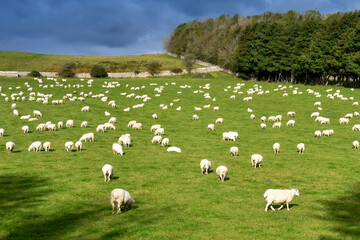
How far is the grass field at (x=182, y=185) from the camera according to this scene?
14.3 metres

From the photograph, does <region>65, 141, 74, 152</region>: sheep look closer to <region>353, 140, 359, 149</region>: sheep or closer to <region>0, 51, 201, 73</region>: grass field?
<region>353, 140, 359, 149</region>: sheep

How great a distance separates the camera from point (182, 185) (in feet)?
69.4

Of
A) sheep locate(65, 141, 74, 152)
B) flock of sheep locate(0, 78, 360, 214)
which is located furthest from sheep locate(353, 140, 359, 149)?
sheep locate(65, 141, 74, 152)

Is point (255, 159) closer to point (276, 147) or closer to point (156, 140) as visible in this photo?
point (276, 147)

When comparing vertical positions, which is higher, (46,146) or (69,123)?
(69,123)

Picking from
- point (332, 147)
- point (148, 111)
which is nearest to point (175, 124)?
point (148, 111)

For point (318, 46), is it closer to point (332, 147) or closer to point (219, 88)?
point (219, 88)

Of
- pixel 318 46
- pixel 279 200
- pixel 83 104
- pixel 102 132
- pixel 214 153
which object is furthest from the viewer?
pixel 318 46

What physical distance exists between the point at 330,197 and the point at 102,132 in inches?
1084

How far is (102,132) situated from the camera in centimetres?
3975

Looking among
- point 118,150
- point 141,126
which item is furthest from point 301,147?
point 141,126

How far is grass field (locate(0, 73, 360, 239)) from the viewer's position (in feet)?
47.0

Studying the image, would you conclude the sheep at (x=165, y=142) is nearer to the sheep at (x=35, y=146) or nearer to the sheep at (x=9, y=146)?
the sheep at (x=35, y=146)

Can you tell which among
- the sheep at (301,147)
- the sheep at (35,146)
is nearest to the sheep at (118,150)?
the sheep at (35,146)
